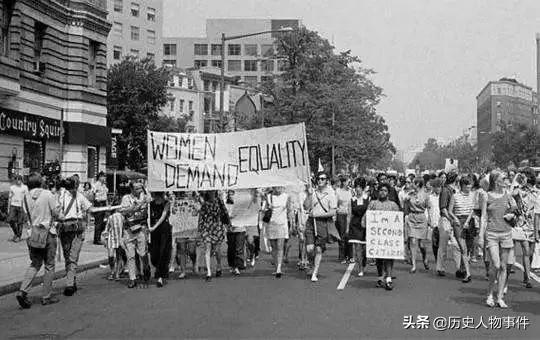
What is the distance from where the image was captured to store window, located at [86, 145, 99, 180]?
106 feet

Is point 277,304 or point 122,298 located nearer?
point 277,304

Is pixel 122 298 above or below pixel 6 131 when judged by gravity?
below

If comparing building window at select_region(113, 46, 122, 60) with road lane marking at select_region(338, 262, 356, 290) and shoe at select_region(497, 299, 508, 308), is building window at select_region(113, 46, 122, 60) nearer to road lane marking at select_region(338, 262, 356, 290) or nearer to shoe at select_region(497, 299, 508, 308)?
road lane marking at select_region(338, 262, 356, 290)

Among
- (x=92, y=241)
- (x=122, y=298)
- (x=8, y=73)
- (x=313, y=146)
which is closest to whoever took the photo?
(x=122, y=298)

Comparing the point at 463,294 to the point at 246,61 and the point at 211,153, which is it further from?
the point at 246,61

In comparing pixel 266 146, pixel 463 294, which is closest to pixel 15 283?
pixel 266 146

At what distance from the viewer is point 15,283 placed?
12.0 metres

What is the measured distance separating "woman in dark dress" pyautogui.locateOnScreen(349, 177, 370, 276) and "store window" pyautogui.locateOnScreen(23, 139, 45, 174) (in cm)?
1659

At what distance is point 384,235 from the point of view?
481 inches

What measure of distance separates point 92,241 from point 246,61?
10293cm

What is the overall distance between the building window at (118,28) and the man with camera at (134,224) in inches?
2731

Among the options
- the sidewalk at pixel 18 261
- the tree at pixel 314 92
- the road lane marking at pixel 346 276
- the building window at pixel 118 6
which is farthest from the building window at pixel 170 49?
the road lane marking at pixel 346 276

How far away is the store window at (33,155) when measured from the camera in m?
27.4

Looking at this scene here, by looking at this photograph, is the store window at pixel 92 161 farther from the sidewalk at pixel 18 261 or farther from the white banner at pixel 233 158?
the white banner at pixel 233 158
